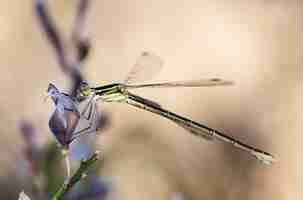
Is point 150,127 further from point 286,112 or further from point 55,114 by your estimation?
point 55,114

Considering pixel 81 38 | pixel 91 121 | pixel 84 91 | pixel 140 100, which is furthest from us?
pixel 81 38

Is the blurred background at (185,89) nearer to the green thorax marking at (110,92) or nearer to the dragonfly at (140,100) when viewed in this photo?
the dragonfly at (140,100)

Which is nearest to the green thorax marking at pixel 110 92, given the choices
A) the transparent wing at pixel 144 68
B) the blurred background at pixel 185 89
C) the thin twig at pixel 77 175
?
the transparent wing at pixel 144 68

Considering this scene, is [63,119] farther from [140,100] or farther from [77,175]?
[140,100]

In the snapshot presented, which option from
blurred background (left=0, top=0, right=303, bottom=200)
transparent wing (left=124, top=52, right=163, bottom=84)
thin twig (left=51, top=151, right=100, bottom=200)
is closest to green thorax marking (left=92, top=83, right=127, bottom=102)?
transparent wing (left=124, top=52, right=163, bottom=84)

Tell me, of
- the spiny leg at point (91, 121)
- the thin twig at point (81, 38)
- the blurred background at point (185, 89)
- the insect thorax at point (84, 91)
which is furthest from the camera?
the blurred background at point (185, 89)

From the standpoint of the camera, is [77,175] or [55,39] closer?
[77,175]

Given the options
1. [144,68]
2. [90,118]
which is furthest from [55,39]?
[90,118]
